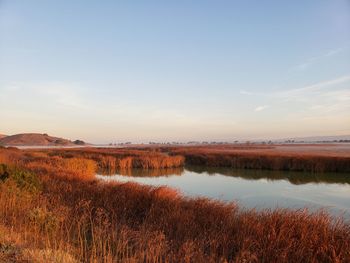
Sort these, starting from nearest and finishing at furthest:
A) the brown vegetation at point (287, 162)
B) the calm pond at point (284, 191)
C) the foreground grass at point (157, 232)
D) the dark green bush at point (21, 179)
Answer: the foreground grass at point (157, 232) < the dark green bush at point (21, 179) < the calm pond at point (284, 191) < the brown vegetation at point (287, 162)

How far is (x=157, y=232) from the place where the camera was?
538 centimetres

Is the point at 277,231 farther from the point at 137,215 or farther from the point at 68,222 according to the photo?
the point at 68,222

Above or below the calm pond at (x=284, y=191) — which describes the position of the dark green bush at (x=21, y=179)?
above

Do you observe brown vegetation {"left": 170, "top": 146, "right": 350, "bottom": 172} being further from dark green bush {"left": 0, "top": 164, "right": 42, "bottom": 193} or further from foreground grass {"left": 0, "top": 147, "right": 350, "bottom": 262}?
dark green bush {"left": 0, "top": 164, "right": 42, "bottom": 193}

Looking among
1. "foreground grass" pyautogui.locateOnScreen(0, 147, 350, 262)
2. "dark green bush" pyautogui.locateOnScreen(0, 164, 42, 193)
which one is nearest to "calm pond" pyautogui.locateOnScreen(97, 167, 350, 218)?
"foreground grass" pyautogui.locateOnScreen(0, 147, 350, 262)

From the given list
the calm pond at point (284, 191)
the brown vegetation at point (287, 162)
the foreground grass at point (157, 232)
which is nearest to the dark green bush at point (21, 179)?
the foreground grass at point (157, 232)

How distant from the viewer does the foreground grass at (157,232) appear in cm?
425

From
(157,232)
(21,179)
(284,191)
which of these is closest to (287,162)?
(284,191)

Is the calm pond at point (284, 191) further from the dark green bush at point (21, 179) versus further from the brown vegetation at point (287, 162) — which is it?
the dark green bush at point (21, 179)

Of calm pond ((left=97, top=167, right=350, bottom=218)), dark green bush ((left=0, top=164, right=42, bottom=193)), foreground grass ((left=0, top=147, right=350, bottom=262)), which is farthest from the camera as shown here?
calm pond ((left=97, top=167, right=350, bottom=218))

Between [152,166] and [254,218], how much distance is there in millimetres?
19328

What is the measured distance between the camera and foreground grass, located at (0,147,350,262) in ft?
13.9

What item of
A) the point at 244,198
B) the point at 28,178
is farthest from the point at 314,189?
the point at 28,178

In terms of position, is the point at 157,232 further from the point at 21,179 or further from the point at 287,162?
the point at 287,162
